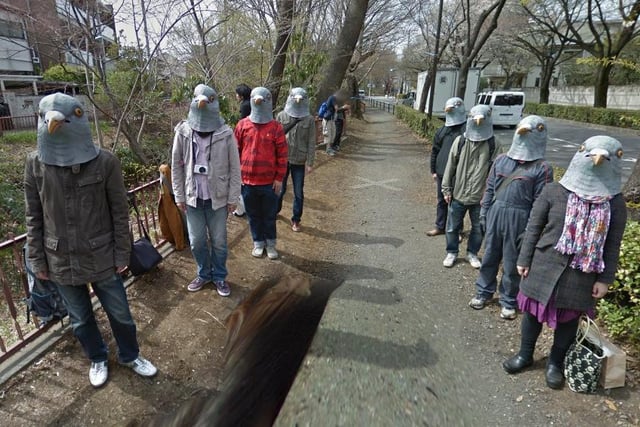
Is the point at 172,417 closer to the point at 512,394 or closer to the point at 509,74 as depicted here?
the point at 512,394

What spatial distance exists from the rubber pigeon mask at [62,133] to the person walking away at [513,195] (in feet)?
9.93

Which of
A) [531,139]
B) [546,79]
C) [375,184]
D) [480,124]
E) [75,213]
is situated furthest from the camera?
[546,79]

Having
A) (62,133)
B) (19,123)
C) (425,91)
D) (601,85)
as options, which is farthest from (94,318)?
(601,85)

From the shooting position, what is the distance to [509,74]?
4647 cm

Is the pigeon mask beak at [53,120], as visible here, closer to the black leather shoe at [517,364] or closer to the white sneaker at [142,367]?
the white sneaker at [142,367]

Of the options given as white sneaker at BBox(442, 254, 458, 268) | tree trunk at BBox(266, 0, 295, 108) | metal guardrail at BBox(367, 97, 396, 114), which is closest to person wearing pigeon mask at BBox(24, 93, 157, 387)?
white sneaker at BBox(442, 254, 458, 268)

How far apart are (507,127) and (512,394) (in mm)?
20975

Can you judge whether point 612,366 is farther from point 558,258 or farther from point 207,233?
point 207,233

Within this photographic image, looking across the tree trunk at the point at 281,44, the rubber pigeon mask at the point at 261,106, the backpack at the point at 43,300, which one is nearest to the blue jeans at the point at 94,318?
the backpack at the point at 43,300

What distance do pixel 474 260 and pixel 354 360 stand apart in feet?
7.43

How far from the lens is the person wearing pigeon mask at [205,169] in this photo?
331cm

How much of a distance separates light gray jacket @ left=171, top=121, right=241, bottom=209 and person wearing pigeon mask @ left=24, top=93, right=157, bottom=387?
3.24 ft

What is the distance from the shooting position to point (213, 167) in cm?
338

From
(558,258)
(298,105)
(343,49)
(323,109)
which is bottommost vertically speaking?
(558,258)
